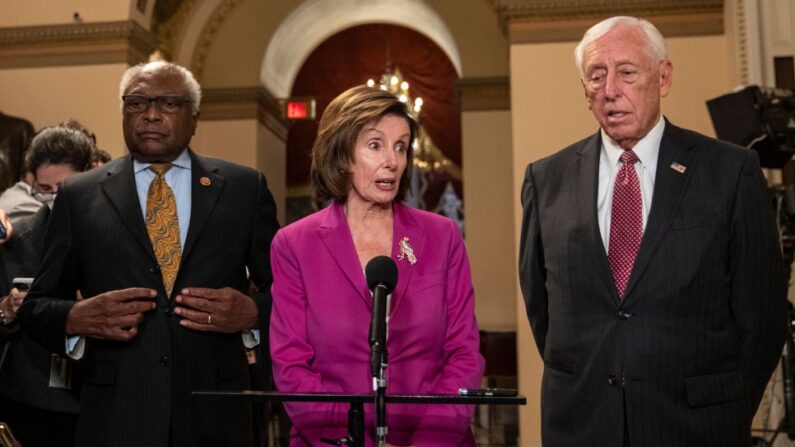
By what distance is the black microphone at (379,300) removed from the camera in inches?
63.5

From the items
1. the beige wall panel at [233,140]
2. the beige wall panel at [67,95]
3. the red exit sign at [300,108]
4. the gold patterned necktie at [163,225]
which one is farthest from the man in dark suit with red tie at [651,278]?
the red exit sign at [300,108]

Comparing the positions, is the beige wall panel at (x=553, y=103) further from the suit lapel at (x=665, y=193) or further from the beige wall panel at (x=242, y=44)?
the beige wall panel at (x=242, y=44)

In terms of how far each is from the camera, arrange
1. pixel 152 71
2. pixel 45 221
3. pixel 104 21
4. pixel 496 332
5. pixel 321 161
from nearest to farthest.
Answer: pixel 321 161 → pixel 152 71 → pixel 45 221 → pixel 104 21 → pixel 496 332

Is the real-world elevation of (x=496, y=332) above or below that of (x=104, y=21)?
below

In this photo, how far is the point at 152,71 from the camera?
9.13 ft

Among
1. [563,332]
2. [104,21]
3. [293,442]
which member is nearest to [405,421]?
[293,442]

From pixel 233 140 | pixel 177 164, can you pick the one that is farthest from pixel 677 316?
pixel 233 140

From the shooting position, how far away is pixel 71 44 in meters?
8.68

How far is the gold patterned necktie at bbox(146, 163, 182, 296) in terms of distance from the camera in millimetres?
2670

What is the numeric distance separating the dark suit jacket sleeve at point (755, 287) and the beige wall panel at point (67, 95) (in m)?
7.05

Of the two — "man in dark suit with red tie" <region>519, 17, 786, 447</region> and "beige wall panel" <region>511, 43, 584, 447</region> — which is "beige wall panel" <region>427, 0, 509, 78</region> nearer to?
"beige wall panel" <region>511, 43, 584, 447</region>

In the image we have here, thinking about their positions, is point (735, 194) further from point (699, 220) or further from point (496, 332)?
point (496, 332)

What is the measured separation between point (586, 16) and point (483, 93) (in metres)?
3.60

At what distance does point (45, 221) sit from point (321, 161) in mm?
1482
